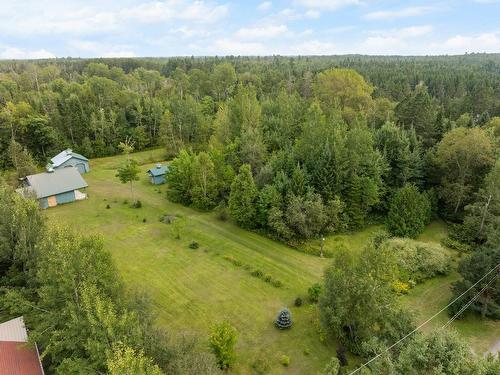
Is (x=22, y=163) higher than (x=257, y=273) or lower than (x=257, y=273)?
higher

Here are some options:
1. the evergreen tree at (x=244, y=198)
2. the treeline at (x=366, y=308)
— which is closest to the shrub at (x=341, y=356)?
the treeline at (x=366, y=308)

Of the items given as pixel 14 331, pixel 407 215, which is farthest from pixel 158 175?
pixel 407 215

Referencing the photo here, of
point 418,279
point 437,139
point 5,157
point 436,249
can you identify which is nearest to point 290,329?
point 418,279

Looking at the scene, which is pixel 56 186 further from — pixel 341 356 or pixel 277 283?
pixel 341 356

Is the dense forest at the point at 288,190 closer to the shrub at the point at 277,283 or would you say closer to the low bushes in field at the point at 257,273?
the low bushes in field at the point at 257,273

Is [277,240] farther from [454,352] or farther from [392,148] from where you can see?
[454,352]

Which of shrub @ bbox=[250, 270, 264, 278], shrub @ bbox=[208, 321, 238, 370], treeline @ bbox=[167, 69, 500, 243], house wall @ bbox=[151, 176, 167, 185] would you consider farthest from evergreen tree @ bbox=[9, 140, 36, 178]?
shrub @ bbox=[208, 321, 238, 370]
